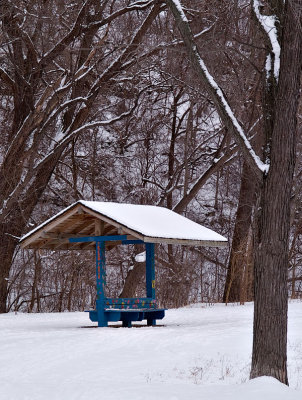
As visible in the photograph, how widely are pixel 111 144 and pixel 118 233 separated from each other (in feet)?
46.4

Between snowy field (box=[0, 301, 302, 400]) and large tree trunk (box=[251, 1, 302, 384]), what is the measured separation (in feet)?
1.28

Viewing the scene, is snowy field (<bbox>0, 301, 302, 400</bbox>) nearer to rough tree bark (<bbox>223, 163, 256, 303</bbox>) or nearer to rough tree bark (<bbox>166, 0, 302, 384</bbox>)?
rough tree bark (<bbox>166, 0, 302, 384</bbox>)

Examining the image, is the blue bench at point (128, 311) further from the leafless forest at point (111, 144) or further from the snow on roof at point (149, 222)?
the leafless forest at point (111, 144)

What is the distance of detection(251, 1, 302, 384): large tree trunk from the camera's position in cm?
744

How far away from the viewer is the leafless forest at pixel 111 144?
1944 cm

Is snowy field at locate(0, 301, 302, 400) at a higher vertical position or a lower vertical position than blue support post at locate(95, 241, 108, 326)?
lower

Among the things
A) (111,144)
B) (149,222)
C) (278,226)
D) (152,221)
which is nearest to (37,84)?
(152,221)

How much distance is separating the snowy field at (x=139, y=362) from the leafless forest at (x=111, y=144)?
5318 millimetres

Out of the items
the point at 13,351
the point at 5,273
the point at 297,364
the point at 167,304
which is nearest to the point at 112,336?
the point at 13,351

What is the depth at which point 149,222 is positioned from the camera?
14.7m

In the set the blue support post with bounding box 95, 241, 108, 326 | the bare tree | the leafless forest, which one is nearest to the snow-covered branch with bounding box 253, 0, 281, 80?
the leafless forest

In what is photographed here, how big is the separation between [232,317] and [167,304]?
7.33 metres

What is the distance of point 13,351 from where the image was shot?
10.3 metres

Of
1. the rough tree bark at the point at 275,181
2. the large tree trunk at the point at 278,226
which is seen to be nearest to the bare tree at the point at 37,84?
the rough tree bark at the point at 275,181
